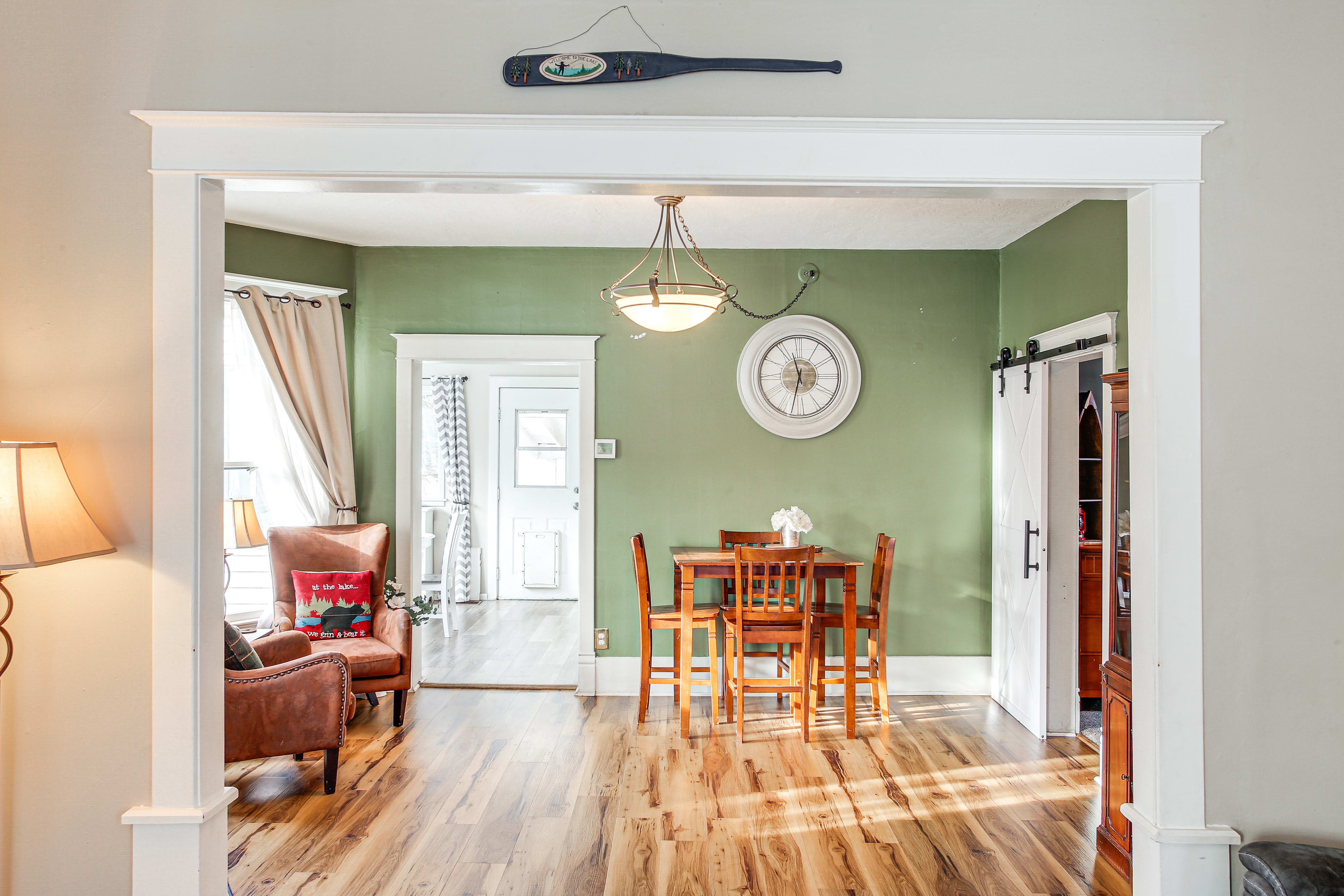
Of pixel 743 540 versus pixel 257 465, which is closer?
pixel 257 465

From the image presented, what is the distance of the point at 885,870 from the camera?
2488 millimetres

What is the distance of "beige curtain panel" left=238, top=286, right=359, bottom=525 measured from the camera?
402 centimetres

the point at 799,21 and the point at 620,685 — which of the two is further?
the point at 620,685

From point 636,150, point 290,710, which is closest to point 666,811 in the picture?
point 290,710

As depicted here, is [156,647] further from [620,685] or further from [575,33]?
[620,685]

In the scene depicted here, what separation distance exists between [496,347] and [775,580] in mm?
2191

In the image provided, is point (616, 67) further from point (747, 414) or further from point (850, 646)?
point (850, 646)

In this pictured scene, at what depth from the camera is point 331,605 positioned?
3891 mm

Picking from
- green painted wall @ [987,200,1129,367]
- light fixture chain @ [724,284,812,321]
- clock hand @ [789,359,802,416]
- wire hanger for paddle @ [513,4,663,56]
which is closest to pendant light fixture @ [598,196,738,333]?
light fixture chain @ [724,284,812,321]

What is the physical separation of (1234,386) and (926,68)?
109cm

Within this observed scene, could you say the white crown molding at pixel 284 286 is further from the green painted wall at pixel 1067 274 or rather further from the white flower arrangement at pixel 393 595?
the green painted wall at pixel 1067 274

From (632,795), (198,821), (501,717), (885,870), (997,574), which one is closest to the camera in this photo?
(198,821)

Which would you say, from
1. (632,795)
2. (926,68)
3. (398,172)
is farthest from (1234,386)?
(632,795)

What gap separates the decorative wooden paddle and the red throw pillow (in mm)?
3037
